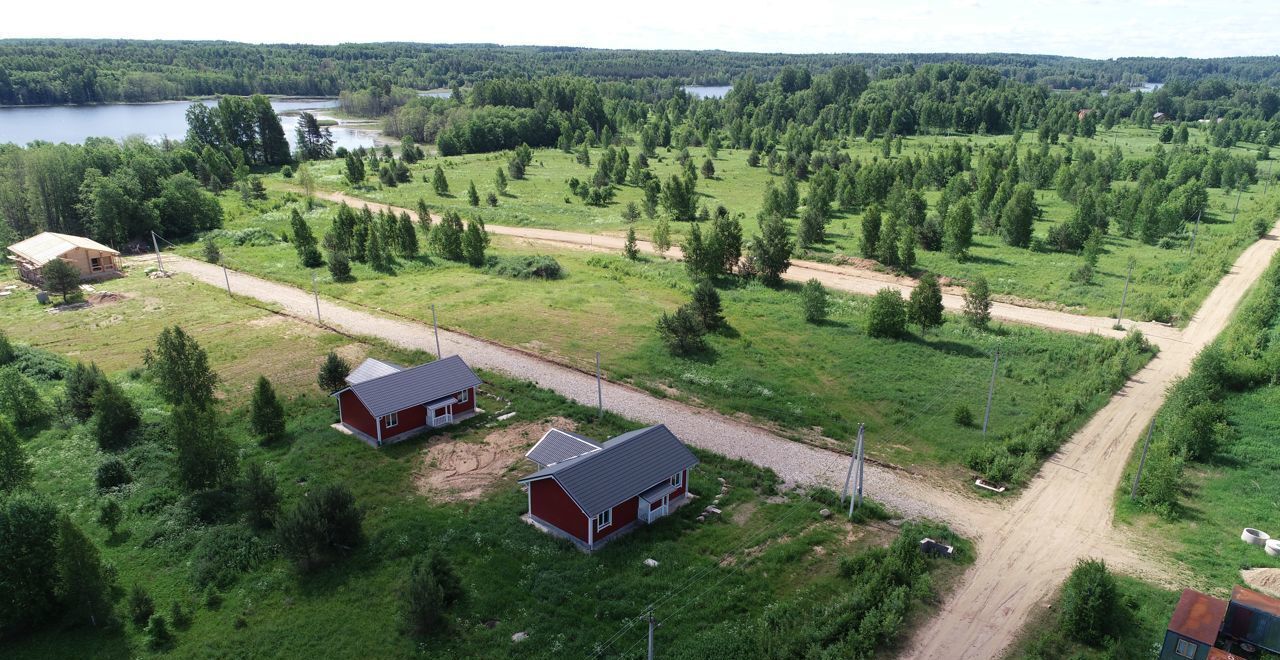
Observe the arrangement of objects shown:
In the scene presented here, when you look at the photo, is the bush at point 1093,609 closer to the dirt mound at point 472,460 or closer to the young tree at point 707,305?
the dirt mound at point 472,460

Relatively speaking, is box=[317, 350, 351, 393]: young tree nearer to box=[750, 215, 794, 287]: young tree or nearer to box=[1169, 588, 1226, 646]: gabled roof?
box=[750, 215, 794, 287]: young tree

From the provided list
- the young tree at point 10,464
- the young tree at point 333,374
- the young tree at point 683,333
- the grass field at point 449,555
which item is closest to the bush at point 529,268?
the young tree at point 683,333

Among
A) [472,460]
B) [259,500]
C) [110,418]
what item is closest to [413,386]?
[472,460]

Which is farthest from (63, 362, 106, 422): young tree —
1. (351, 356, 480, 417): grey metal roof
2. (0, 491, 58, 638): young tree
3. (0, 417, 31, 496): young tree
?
(0, 491, 58, 638): young tree

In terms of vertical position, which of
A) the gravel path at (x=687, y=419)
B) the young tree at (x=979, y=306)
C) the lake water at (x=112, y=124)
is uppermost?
the lake water at (x=112, y=124)

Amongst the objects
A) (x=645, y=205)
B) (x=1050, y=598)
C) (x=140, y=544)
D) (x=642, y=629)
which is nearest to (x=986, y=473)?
(x=1050, y=598)

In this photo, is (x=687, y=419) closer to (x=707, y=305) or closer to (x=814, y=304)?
(x=707, y=305)
